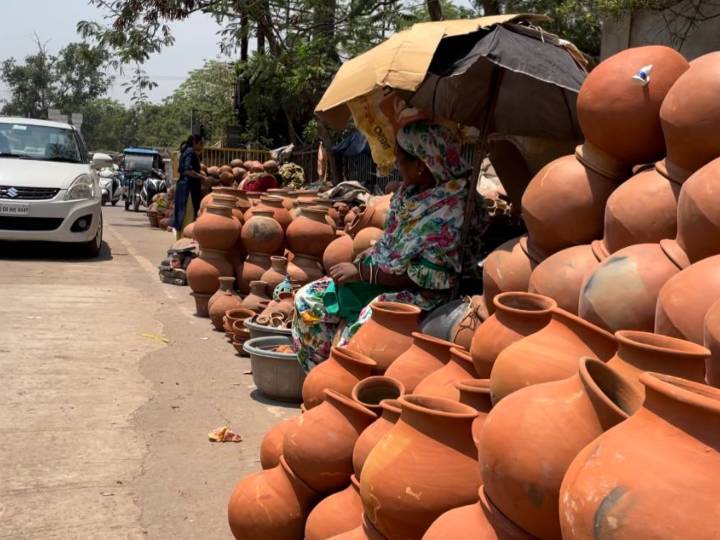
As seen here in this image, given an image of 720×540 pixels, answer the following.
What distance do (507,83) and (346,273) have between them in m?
1.41

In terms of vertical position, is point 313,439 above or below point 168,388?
above

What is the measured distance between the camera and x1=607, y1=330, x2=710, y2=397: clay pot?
1708mm

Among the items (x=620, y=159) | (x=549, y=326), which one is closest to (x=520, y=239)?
(x=620, y=159)

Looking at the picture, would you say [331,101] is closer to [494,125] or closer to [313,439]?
[494,125]

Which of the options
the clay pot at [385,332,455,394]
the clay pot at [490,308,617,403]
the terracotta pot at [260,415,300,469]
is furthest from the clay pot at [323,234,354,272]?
the clay pot at [490,308,617,403]

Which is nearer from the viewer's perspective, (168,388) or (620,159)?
(620,159)

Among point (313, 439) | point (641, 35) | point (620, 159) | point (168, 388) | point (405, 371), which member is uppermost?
point (641, 35)

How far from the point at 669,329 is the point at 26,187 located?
9.88 metres

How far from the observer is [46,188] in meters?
10.4

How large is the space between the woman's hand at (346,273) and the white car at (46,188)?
7.27 meters

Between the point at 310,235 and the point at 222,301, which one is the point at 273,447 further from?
the point at 222,301

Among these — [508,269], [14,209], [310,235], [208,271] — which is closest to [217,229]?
[208,271]

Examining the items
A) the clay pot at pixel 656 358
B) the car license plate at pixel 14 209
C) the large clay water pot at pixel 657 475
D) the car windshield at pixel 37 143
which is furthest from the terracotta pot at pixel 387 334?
the car windshield at pixel 37 143

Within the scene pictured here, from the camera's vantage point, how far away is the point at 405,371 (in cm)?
297
